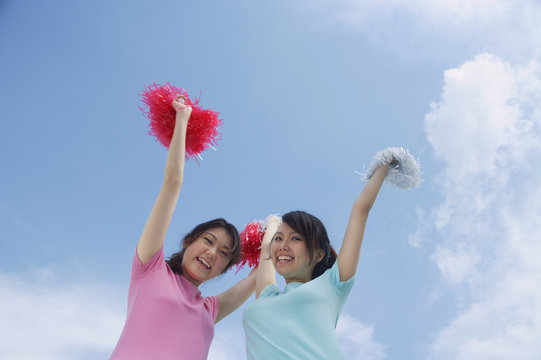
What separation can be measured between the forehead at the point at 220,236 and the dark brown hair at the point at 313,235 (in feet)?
1.74

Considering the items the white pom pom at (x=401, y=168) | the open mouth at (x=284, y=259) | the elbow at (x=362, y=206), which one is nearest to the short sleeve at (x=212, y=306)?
the open mouth at (x=284, y=259)

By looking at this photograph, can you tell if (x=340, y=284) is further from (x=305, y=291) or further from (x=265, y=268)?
(x=265, y=268)

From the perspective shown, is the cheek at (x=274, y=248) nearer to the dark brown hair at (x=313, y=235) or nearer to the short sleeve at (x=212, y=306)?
the dark brown hair at (x=313, y=235)

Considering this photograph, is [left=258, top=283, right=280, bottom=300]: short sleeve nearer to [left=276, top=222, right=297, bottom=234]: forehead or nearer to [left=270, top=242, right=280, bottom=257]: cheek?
[left=270, top=242, right=280, bottom=257]: cheek

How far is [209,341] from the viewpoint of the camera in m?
3.52

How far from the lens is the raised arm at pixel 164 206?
3.33 m

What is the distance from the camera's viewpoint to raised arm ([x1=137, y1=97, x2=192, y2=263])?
3328mm

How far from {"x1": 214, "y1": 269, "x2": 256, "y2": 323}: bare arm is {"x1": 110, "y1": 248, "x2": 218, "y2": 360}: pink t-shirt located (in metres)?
0.37

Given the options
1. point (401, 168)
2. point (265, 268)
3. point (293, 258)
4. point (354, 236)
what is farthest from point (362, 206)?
point (265, 268)

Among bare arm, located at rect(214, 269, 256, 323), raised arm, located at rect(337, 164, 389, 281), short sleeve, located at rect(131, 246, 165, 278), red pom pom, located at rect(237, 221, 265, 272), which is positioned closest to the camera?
raised arm, located at rect(337, 164, 389, 281)

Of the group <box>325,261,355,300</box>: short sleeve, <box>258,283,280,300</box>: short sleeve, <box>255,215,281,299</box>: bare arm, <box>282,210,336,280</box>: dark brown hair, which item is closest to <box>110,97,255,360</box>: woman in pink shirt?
<box>255,215,281,299</box>: bare arm

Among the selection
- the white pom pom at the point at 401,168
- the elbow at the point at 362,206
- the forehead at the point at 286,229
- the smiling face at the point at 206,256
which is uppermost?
the white pom pom at the point at 401,168

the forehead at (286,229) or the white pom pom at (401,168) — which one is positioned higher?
the white pom pom at (401,168)

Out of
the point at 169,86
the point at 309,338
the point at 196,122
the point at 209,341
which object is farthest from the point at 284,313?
the point at 169,86
